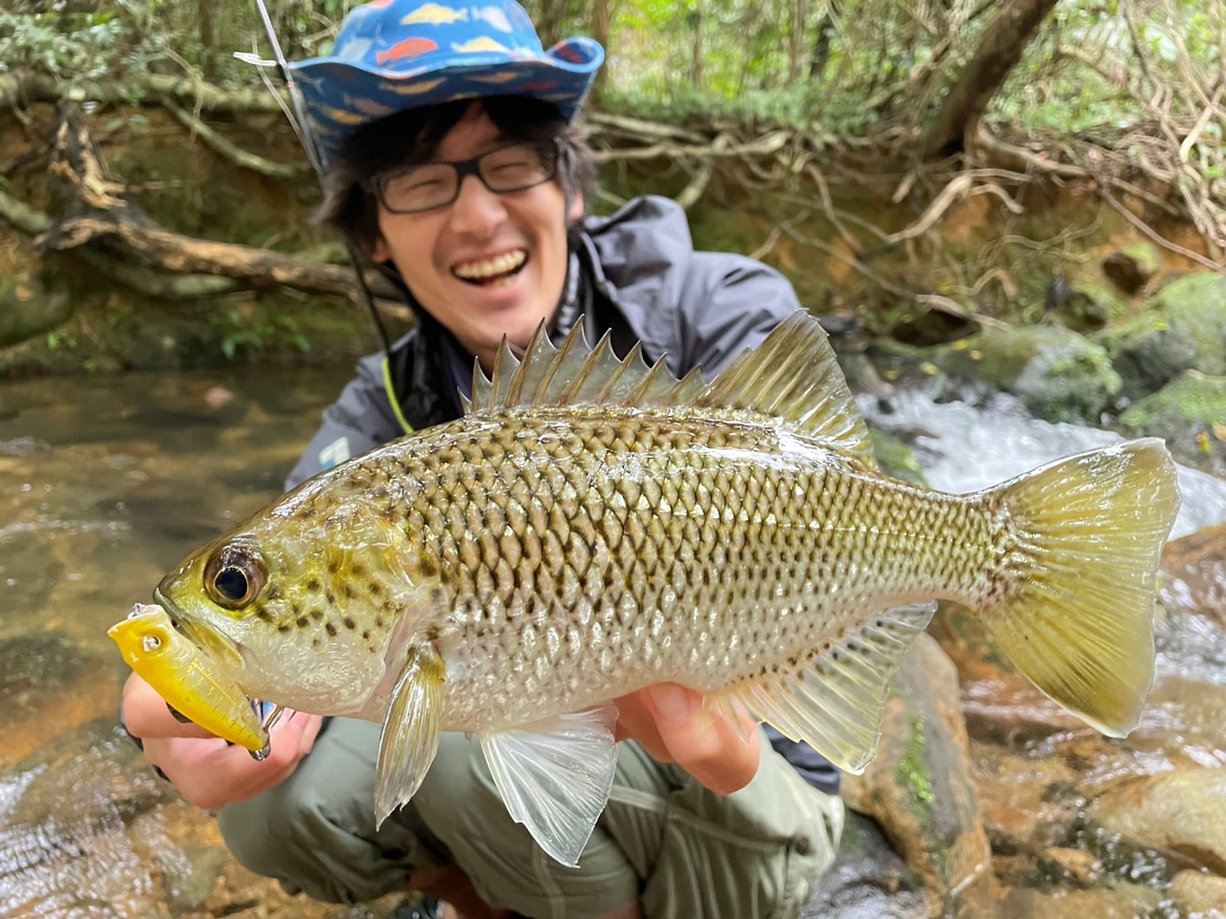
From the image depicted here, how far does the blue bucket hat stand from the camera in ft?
5.26

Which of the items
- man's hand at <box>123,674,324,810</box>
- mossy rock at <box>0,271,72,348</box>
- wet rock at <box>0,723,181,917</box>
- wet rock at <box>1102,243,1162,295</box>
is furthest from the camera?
wet rock at <box>1102,243,1162,295</box>

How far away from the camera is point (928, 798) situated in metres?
2.14

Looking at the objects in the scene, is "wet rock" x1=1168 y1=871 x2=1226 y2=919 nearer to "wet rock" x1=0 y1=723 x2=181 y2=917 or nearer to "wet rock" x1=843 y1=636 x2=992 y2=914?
"wet rock" x1=843 y1=636 x2=992 y2=914

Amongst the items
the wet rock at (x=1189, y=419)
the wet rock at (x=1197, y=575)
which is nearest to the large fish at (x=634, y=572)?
the wet rock at (x=1197, y=575)

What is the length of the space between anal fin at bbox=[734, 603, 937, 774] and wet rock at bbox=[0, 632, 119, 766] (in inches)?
92.5

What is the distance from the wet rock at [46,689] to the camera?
2.51 metres

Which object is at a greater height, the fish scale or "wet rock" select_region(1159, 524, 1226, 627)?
the fish scale

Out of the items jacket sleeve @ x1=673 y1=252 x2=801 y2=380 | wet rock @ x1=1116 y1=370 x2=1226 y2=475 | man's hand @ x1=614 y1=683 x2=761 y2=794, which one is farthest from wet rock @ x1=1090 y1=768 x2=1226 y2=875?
wet rock @ x1=1116 y1=370 x2=1226 y2=475

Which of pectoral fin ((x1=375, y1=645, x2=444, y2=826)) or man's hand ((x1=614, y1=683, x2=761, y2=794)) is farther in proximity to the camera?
man's hand ((x1=614, y1=683, x2=761, y2=794))

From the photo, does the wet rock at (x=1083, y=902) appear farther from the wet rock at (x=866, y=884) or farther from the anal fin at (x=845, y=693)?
the anal fin at (x=845, y=693)

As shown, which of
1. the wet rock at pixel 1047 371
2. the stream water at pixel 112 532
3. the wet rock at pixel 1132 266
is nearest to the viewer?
the stream water at pixel 112 532

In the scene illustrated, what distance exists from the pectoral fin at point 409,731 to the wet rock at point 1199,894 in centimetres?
209

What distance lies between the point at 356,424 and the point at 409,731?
1.23 m

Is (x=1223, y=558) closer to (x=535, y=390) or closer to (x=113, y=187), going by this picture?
(x=535, y=390)
